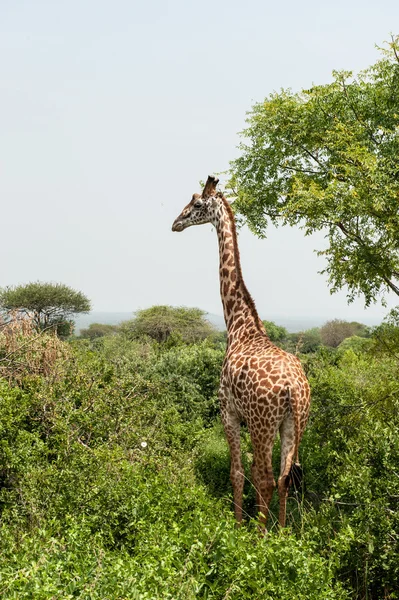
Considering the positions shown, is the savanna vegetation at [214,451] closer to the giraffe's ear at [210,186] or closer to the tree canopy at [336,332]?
the giraffe's ear at [210,186]

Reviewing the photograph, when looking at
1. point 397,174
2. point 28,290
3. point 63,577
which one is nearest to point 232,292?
point 63,577

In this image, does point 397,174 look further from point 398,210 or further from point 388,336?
point 388,336

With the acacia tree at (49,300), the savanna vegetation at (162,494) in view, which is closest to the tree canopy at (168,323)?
the acacia tree at (49,300)

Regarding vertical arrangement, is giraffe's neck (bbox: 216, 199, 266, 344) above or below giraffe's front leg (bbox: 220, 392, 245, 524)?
above

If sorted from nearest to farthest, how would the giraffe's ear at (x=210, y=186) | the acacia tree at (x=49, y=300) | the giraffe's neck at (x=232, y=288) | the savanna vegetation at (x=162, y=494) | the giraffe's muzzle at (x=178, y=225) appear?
the savanna vegetation at (x=162, y=494)
the giraffe's neck at (x=232, y=288)
the giraffe's ear at (x=210, y=186)
the giraffe's muzzle at (x=178, y=225)
the acacia tree at (x=49, y=300)

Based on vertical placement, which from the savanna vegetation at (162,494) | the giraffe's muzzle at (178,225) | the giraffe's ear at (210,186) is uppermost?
the giraffe's ear at (210,186)

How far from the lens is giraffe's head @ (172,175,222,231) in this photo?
25.9 ft

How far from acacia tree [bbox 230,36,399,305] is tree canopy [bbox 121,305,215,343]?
2528cm

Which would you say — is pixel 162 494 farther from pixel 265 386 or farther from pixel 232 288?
pixel 232 288

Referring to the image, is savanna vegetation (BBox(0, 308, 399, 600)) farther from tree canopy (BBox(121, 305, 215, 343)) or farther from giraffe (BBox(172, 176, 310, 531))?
tree canopy (BBox(121, 305, 215, 343))

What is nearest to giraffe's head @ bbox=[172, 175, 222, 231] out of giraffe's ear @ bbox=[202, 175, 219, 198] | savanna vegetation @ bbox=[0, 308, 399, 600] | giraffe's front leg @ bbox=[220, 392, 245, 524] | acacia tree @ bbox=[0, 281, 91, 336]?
giraffe's ear @ bbox=[202, 175, 219, 198]

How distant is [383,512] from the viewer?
16.9 ft

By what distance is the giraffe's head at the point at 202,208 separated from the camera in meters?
7.91

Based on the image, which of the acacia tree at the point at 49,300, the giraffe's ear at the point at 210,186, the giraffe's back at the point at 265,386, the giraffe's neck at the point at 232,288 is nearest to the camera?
the giraffe's back at the point at 265,386
